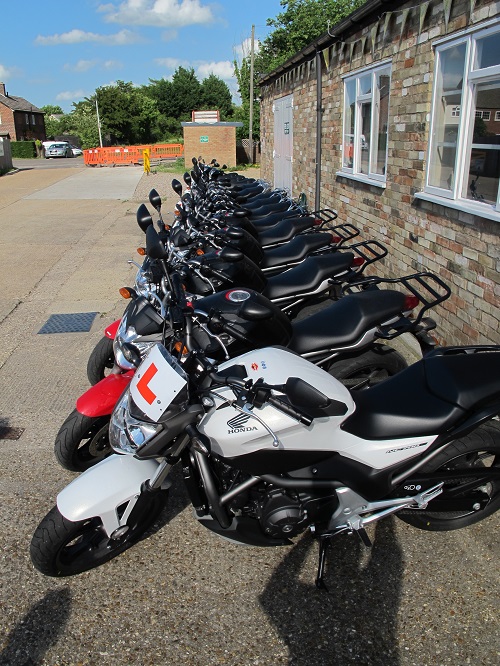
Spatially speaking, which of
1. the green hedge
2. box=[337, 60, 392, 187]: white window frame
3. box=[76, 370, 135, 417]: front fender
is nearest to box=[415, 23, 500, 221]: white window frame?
box=[337, 60, 392, 187]: white window frame

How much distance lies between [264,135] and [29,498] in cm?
1483

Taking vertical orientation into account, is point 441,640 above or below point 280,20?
below

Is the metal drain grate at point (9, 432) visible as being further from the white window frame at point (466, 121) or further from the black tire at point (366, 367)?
the white window frame at point (466, 121)

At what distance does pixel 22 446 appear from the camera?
3.68 metres

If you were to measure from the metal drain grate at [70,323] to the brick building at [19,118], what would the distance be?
63.2 metres

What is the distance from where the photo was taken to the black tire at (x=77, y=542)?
96.6 inches

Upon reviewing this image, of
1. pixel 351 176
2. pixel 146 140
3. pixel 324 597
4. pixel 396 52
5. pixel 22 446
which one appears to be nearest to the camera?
pixel 324 597

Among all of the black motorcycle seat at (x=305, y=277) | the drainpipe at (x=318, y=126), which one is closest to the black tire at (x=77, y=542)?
the black motorcycle seat at (x=305, y=277)

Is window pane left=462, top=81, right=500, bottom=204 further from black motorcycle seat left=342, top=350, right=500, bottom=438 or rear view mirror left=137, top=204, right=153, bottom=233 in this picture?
rear view mirror left=137, top=204, right=153, bottom=233

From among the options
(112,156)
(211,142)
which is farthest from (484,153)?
(112,156)

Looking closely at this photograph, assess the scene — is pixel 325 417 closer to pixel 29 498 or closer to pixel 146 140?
pixel 29 498

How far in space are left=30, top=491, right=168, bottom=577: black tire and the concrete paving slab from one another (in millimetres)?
15837

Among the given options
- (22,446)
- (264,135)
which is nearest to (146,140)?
(264,135)

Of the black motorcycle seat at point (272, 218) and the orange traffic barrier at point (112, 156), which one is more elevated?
the black motorcycle seat at point (272, 218)
